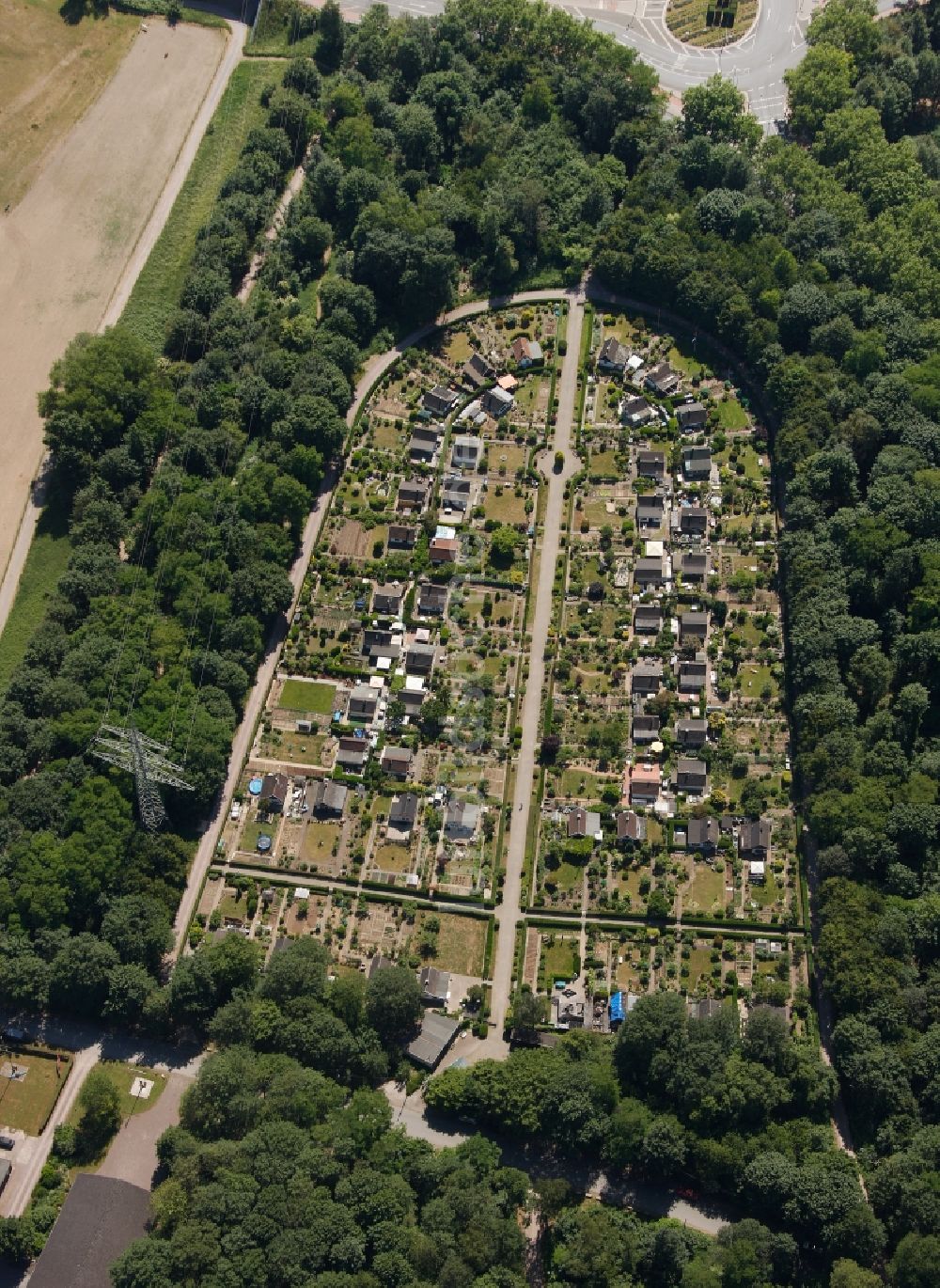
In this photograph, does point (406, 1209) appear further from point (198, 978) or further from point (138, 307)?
point (138, 307)

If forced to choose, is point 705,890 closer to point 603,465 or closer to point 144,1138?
point 603,465

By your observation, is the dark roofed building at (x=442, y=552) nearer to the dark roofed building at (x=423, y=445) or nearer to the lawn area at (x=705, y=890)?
the dark roofed building at (x=423, y=445)

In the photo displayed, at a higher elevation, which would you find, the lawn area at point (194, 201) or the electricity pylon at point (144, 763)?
the lawn area at point (194, 201)

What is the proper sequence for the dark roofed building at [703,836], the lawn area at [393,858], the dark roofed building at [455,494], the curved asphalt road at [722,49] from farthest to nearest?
the curved asphalt road at [722,49] → the dark roofed building at [455,494] → the lawn area at [393,858] → the dark roofed building at [703,836]

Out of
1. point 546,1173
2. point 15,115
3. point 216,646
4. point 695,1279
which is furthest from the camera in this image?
point 15,115

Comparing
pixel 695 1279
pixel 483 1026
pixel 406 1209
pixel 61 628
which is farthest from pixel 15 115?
pixel 695 1279

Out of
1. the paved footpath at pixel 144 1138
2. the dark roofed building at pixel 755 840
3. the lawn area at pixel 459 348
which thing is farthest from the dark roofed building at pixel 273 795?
the lawn area at pixel 459 348

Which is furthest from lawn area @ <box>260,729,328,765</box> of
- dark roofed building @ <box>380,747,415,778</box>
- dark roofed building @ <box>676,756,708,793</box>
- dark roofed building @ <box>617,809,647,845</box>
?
dark roofed building @ <box>676,756,708,793</box>
